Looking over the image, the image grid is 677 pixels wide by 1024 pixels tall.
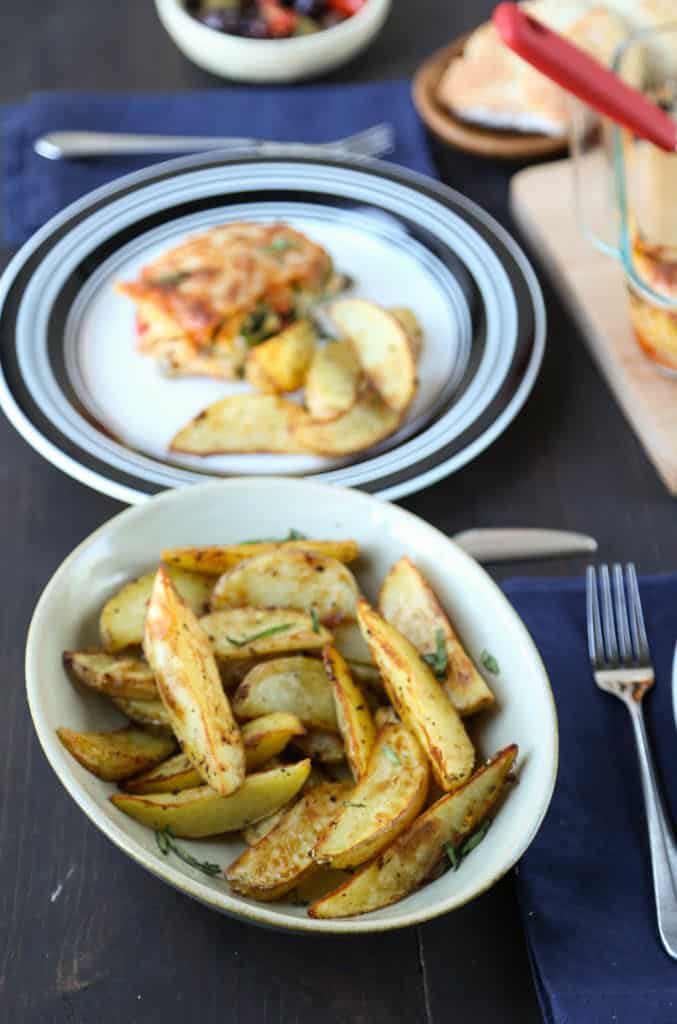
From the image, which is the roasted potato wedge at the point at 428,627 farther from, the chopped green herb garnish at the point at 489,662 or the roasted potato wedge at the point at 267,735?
the roasted potato wedge at the point at 267,735

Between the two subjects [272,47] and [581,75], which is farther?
[272,47]

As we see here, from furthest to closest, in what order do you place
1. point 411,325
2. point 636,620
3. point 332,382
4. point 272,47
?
point 272,47 → point 411,325 → point 332,382 → point 636,620

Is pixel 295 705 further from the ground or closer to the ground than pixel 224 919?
further from the ground

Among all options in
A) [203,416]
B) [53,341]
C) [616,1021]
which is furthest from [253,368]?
[616,1021]

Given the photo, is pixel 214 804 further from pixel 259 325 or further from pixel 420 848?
pixel 259 325

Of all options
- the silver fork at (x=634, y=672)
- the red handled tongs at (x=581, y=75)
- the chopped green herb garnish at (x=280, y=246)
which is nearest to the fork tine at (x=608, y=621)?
the silver fork at (x=634, y=672)

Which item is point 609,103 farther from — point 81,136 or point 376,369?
point 81,136

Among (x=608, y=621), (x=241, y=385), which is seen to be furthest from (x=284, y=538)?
(x=241, y=385)
